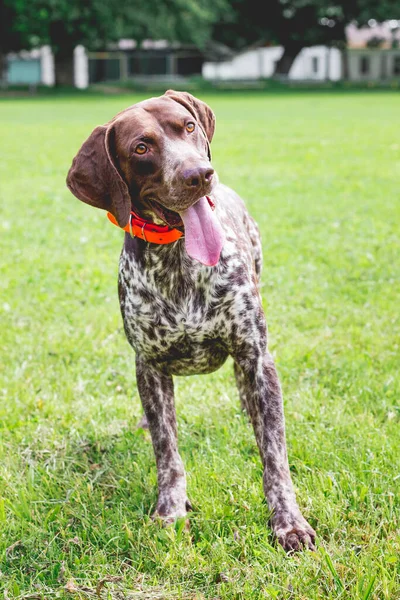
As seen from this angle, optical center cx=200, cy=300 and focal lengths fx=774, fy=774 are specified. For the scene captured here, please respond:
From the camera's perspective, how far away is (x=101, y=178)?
3.40 m

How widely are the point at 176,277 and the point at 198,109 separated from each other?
845mm

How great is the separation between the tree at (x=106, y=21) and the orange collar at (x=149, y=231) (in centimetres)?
4225

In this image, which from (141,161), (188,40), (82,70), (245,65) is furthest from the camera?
(245,65)

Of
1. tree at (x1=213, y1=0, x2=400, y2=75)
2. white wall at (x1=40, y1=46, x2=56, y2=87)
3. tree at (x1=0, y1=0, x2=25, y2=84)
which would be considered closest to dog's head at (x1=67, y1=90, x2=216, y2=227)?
tree at (x1=0, y1=0, x2=25, y2=84)

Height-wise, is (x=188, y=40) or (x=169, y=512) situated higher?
(x=188, y=40)

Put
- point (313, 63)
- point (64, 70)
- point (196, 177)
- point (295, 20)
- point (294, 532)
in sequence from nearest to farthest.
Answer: point (196, 177)
point (294, 532)
point (64, 70)
point (295, 20)
point (313, 63)

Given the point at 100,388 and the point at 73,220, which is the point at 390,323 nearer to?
the point at 100,388

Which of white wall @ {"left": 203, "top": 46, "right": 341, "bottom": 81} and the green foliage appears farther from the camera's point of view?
white wall @ {"left": 203, "top": 46, "right": 341, "bottom": 81}

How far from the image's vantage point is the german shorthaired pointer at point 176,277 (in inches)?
129

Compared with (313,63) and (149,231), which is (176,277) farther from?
Result: (313,63)

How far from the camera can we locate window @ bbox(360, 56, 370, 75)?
81713mm

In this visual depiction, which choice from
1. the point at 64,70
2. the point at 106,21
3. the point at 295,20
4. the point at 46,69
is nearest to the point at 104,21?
the point at 106,21

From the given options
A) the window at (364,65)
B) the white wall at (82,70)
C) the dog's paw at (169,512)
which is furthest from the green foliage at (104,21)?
the dog's paw at (169,512)

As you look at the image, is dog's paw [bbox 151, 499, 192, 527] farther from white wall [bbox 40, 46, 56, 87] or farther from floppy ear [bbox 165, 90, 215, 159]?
white wall [bbox 40, 46, 56, 87]
